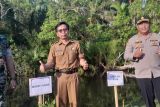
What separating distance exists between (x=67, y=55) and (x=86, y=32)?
16.6 meters

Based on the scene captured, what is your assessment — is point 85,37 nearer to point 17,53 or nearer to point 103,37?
point 103,37

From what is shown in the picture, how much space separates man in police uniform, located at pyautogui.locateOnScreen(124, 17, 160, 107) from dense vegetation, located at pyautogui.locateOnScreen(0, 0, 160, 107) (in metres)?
12.9

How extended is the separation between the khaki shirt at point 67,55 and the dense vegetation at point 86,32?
42.8 feet

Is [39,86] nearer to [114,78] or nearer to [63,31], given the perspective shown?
[63,31]

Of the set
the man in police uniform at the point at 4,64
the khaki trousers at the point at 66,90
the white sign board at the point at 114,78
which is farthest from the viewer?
the white sign board at the point at 114,78

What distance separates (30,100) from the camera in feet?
42.9

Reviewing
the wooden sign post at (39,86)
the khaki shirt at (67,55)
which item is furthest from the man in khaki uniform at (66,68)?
the wooden sign post at (39,86)

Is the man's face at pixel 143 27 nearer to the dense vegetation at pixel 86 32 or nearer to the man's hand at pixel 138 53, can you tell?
the man's hand at pixel 138 53

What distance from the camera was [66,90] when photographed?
512 cm

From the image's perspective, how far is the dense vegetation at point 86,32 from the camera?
64.3 feet

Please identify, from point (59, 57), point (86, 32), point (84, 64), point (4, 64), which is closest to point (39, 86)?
point (59, 57)

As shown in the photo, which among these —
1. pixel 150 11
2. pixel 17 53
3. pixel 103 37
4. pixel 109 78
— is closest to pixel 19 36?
pixel 17 53

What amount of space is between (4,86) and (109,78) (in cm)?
Answer: 205

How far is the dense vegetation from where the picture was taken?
64.3 feet
